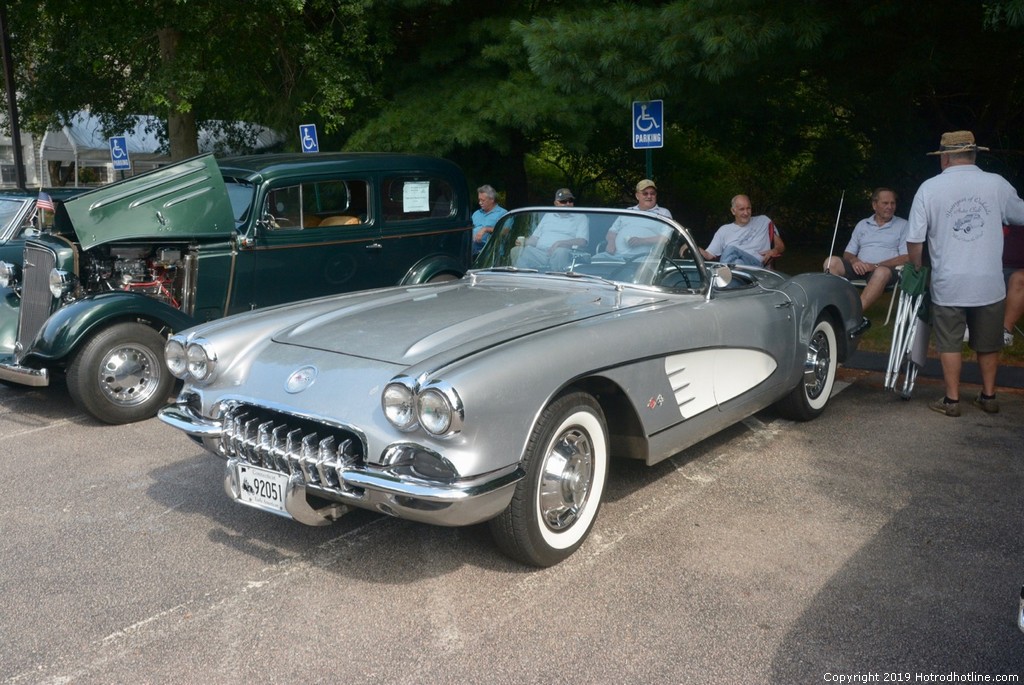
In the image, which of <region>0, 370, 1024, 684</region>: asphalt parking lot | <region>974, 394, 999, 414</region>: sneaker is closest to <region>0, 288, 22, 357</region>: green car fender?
<region>0, 370, 1024, 684</region>: asphalt parking lot

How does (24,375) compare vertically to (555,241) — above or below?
below

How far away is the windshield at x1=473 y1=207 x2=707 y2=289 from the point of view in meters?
4.96

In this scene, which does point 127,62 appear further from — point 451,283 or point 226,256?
point 451,283

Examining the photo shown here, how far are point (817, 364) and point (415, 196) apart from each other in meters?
4.08

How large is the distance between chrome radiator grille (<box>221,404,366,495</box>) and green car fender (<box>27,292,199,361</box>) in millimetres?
2841

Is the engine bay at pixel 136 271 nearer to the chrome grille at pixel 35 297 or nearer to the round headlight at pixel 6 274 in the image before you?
the chrome grille at pixel 35 297

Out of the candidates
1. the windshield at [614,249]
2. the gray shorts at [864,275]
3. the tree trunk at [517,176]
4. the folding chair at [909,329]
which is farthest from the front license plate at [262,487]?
the tree trunk at [517,176]

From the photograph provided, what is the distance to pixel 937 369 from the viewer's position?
7938 mm

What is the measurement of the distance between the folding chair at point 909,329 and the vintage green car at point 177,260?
397cm

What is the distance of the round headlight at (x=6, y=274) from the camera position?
7309mm

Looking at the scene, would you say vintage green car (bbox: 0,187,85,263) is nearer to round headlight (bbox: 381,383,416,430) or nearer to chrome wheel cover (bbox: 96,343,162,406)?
chrome wheel cover (bbox: 96,343,162,406)

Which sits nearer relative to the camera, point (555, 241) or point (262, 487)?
point (262, 487)

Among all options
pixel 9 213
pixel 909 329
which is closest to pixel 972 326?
pixel 909 329

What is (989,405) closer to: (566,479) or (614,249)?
(614,249)
